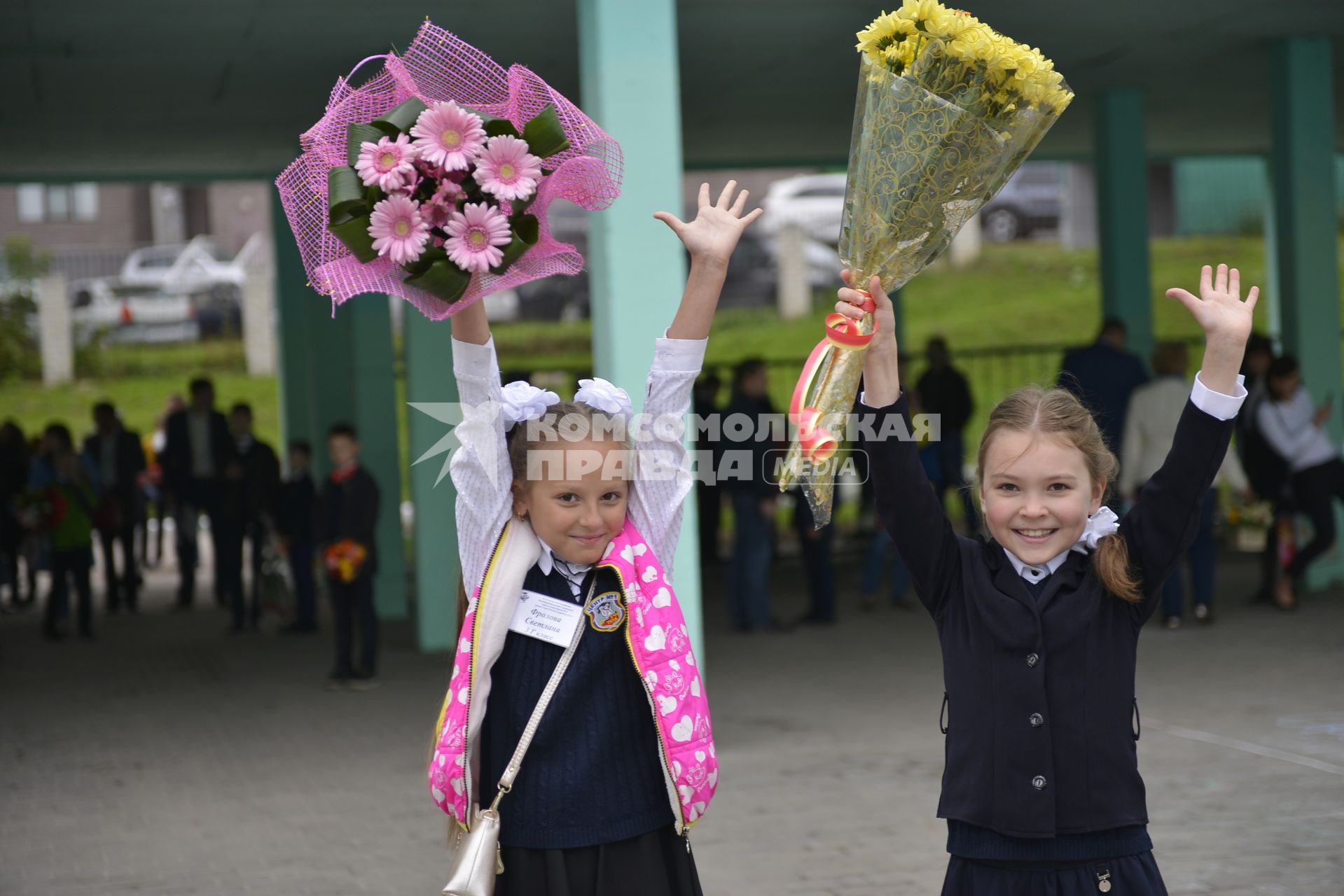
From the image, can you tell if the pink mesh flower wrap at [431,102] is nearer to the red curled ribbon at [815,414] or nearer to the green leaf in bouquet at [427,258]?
the green leaf in bouquet at [427,258]

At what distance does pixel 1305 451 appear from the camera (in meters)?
10.4

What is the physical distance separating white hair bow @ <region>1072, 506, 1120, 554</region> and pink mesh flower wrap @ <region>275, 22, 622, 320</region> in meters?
1.17

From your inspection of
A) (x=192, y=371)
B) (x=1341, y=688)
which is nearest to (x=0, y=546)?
(x=1341, y=688)

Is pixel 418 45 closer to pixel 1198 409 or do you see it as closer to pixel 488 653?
pixel 488 653

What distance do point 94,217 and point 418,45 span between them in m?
35.8

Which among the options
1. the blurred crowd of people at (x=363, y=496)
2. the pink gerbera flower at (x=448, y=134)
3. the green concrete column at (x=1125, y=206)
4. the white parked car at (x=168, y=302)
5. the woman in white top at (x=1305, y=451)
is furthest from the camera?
the white parked car at (x=168, y=302)

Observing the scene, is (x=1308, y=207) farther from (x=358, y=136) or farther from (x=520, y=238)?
(x=358, y=136)

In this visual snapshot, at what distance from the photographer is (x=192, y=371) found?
27203 millimetres

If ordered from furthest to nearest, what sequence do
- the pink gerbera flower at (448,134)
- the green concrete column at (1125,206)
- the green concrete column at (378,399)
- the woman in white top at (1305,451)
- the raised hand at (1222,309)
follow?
the green concrete column at (1125,206) → the green concrete column at (378,399) → the woman in white top at (1305,451) → the pink gerbera flower at (448,134) → the raised hand at (1222,309)

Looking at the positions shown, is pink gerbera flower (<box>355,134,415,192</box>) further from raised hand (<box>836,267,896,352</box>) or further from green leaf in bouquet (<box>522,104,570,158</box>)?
raised hand (<box>836,267,896,352</box>)

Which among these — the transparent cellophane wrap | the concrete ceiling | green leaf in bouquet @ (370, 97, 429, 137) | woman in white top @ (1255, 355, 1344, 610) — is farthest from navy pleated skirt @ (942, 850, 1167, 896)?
woman in white top @ (1255, 355, 1344, 610)

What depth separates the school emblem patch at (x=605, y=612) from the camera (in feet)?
9.91

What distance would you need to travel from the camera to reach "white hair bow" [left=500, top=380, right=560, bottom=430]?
3100 mm

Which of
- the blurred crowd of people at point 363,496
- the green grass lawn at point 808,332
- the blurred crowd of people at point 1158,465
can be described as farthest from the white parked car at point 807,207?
the blurred crowd of people at point 1158,465
